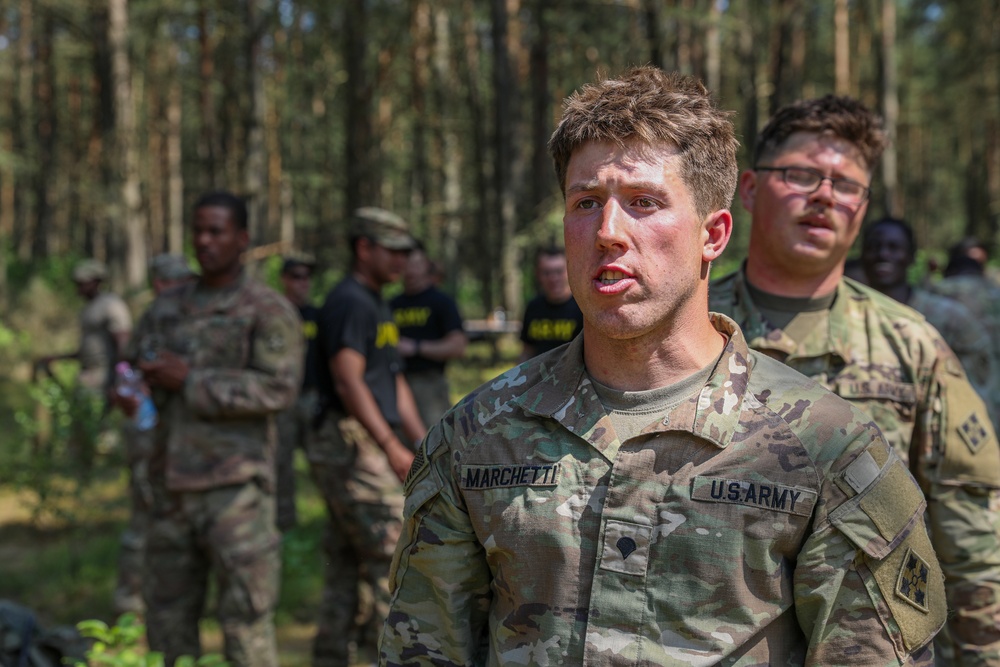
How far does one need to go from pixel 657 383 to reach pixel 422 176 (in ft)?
71.1

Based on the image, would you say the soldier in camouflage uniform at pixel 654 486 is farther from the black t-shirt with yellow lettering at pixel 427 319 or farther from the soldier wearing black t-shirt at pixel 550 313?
the black t-shirt with yellow lettering at pixel 427 319

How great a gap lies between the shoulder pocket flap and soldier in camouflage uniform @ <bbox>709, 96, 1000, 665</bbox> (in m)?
0.96

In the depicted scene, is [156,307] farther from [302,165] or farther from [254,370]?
[302,165]

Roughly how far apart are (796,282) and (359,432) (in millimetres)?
2538


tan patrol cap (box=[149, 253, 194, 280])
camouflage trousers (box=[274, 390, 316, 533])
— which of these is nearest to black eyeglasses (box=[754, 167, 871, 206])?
tan patrol cap (box=[149, 253, 194, 280])

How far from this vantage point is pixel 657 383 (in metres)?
1.80

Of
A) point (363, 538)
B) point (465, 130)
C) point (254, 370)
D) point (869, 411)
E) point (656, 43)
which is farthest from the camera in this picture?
point (465, 130)

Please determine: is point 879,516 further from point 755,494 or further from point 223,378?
point 223,378

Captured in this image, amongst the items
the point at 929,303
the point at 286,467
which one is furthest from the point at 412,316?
the point at 929,303

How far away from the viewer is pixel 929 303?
13.0 ft

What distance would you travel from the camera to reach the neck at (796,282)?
9.30 ft

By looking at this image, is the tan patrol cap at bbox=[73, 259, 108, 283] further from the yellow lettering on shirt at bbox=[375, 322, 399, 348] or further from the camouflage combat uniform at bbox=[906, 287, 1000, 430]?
the camouflage combat uniform at bbox=[906, 287, 1000, 430]

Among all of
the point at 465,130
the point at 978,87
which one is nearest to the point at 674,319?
the point at 465,130

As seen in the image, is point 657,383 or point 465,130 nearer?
point 657,383
